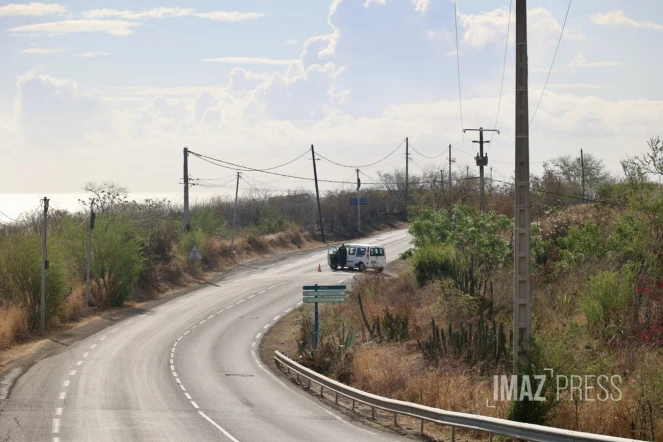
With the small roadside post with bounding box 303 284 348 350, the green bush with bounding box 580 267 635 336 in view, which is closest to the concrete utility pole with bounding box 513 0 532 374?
the green bush with bounding box 580 267 635 336

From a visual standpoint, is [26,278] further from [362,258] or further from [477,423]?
[477,423]

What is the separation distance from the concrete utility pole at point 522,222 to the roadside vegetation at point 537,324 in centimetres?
32

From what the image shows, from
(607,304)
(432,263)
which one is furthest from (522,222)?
→ (432,263)

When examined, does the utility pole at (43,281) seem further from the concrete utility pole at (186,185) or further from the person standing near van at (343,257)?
the person standing near van at (343,257)

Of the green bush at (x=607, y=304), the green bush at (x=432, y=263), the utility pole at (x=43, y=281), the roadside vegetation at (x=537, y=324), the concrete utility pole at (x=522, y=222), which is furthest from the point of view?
the green bush at (x=432, y=263)

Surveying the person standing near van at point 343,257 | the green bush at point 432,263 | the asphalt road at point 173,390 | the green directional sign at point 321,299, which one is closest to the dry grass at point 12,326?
the asphalt road at point 173,390

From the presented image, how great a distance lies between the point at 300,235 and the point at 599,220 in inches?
1656

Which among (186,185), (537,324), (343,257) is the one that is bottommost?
(537,324)

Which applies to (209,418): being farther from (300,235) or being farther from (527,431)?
(300,235)

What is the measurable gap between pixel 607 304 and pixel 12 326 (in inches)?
986

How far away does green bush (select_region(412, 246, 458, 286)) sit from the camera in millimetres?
45062

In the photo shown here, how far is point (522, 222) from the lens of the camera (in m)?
14.7

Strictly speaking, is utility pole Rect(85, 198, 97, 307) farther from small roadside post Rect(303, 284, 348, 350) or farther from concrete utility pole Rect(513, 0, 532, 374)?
concrete utility pole Rect(513, 0, 532, 374)

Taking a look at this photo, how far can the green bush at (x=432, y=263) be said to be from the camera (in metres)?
45.1
